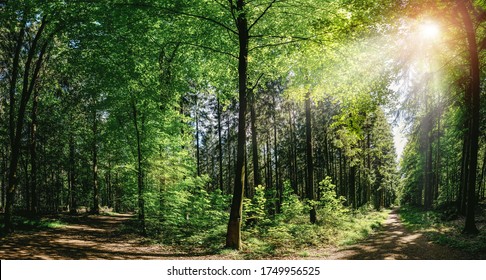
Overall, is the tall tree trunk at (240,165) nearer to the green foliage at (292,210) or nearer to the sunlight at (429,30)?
the sunlight at (429,30)

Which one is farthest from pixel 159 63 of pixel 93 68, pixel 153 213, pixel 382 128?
pixel 382 128

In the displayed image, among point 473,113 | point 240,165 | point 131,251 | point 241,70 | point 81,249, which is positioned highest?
point 241,70

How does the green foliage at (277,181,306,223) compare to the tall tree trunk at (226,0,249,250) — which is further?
the green foliage at (277,181,306,223)

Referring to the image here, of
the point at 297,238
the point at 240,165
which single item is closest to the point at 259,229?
the point at 297,238

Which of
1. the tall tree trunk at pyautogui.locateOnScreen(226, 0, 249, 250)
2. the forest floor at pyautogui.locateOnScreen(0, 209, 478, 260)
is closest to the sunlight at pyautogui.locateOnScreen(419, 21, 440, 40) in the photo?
the tall tree trunk at pyautogui.locateOnScreen(226, 0, 249, 250)

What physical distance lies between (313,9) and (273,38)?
1.92 m

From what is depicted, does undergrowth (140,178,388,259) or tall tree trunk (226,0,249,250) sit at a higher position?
tall tree trunk (226,0,249,250)

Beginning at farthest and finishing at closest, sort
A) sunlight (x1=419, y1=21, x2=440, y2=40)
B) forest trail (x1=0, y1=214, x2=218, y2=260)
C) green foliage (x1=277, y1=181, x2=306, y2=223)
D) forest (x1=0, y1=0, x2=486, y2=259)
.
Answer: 1. green foliage (x1=277, y1=181, x2=306, y2=223)
2. sunlight (x1=419, y1=21, x2=440, y2=40)
3. forest (x1=0, y1=0, x2=486, y2=259)
4. forest trail (x1=0, y1=214, x2=218, y2=260)

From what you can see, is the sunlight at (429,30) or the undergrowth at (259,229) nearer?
the sunlight at (429,30)

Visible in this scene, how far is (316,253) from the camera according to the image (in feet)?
35.8

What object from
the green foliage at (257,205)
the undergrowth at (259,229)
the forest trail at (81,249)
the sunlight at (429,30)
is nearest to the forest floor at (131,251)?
the forest trail at (81,249)

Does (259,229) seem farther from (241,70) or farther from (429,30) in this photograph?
(429,30)

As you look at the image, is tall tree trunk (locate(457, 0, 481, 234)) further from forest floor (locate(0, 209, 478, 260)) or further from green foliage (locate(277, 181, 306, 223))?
green foliage (locate(277, 181, 306, 223))

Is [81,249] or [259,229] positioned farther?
[259,229]
